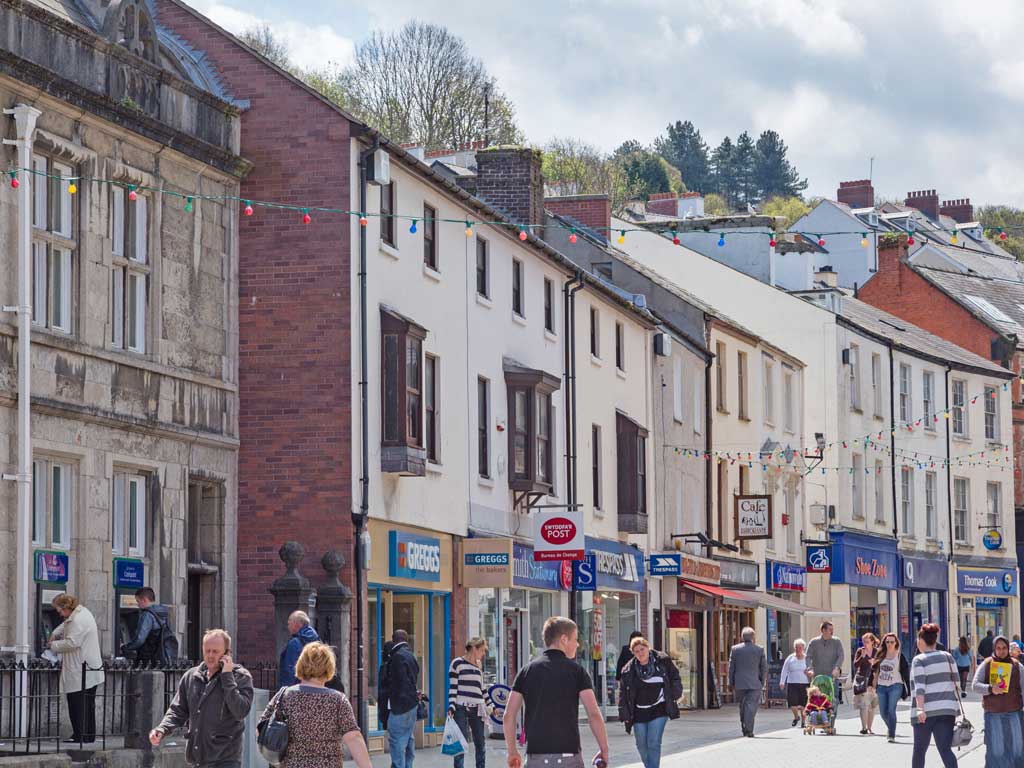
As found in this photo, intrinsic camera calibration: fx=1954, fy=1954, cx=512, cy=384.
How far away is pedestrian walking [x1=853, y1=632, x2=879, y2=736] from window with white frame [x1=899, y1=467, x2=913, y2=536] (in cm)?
2417

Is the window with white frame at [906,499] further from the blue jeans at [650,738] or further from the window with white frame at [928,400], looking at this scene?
the blue jeans at [650,738]

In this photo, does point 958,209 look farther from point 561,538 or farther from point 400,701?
point 400,701

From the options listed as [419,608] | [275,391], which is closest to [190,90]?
[275,391]

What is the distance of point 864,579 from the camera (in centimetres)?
4981

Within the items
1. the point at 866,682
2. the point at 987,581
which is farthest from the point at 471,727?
the point at 987,581

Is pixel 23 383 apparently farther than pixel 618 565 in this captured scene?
No

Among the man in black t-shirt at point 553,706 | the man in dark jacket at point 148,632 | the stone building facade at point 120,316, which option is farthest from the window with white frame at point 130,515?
the man in black t-shirt at point 553,706

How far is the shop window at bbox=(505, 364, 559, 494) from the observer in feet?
101

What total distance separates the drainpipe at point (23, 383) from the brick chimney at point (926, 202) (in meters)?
76.1

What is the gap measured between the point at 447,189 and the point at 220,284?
16.2ft

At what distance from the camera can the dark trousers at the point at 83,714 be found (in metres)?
18.5

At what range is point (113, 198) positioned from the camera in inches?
860

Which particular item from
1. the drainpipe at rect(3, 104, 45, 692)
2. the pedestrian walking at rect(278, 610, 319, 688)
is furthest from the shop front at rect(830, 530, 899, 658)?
the drainpipe at rect(3, 104, 45, 692)

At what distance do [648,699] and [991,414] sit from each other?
4091 centimetres
